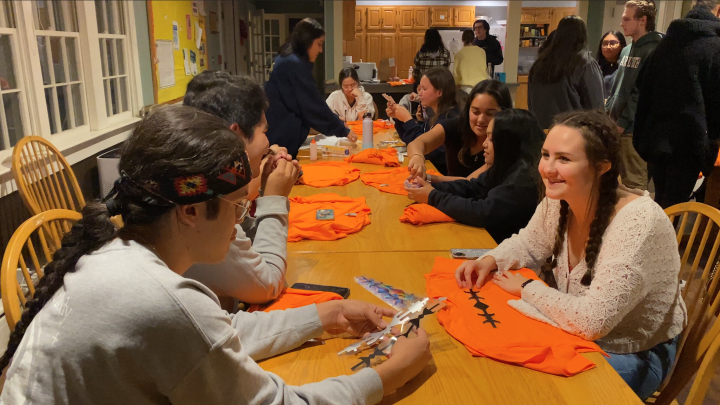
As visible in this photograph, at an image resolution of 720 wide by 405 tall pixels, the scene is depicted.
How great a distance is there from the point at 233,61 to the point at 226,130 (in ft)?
24.2

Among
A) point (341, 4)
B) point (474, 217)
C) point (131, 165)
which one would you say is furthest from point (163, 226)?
point (341, 4)

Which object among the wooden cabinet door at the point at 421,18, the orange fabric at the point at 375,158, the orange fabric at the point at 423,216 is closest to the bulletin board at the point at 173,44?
the orange fabric at the point at 375,158

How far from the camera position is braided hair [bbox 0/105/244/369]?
689 mm

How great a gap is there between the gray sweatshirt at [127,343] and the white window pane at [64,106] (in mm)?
2994

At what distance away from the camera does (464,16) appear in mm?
9203

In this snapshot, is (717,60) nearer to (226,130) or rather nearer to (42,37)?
(226,130)

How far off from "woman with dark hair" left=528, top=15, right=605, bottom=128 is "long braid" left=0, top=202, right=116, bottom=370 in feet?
9.94

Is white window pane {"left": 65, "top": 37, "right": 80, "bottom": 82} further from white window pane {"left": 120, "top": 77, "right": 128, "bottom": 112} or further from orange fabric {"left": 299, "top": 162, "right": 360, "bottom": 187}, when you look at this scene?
orange fabric {"left": 299, "top": 162, "right": 360, "bottom": 187}

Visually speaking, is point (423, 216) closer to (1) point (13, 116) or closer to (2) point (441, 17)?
(1) point (13, 116)

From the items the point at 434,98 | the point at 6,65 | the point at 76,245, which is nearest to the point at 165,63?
the point at 6,65

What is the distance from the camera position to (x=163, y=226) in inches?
28.4

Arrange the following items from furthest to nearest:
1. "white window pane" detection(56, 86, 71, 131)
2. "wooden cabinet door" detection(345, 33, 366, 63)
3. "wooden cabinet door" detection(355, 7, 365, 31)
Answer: "wooden cabinet door" detection(345, 33, 366, 63), "wooden cabinet door" detection(355, 7, 365, 31), "white window pane" detection(56, 86, 71, 131)

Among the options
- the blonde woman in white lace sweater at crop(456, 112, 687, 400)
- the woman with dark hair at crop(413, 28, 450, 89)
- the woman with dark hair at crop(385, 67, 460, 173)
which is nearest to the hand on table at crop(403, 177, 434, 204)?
the blonde woman in white lace sweater at crop(456, 112, 687, 400)

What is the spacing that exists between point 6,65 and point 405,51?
7.55 m
